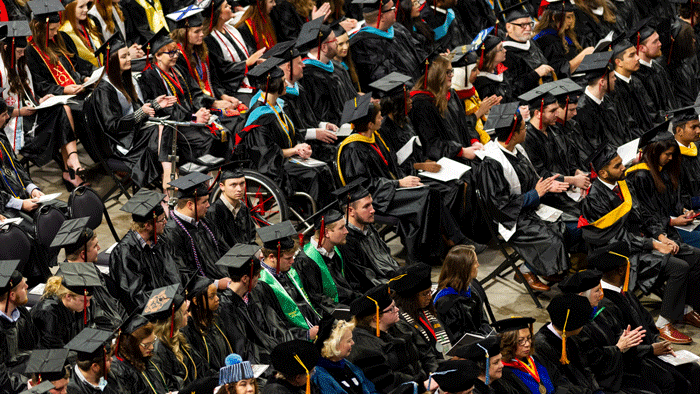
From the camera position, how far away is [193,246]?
23.1 feet

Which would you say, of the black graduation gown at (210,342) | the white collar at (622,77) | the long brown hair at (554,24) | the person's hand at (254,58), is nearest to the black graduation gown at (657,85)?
the white collar at (622,77)

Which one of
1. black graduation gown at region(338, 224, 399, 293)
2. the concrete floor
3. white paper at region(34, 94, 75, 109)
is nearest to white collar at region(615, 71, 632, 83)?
the concrete floor

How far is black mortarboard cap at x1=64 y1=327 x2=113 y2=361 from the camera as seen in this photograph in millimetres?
5371

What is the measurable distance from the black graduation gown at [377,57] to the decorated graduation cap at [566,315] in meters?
3.92

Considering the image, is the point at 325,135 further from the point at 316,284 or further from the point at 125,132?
the point at 316,284

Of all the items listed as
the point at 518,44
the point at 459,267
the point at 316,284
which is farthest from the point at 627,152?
the point at 316,284

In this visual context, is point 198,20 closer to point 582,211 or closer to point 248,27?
point 248,27

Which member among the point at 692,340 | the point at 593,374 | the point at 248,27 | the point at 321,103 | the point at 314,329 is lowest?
the point at 692,340

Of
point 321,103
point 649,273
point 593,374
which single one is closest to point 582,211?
point 649,273

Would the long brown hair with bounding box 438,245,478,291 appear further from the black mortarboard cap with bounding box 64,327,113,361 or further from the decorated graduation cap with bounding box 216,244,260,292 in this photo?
the black mortarboard cap with bounding box 64,327,113,361

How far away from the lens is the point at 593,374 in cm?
643

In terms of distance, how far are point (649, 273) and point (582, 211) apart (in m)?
0.71

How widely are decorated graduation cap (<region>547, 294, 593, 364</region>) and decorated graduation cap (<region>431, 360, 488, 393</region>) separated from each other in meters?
1.01

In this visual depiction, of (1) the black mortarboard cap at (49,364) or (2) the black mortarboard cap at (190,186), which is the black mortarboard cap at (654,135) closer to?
(2) the black mortarboard cap at (190,186)
